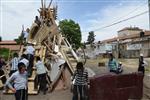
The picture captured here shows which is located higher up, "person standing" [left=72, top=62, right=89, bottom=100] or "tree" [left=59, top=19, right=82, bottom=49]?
"tree" [left=59, top=19, right=82, bottom=49]

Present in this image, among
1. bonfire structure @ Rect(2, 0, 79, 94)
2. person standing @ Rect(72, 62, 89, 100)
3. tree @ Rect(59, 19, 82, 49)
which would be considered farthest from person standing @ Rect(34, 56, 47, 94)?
tree @ Rect(59, 19, 82, 49)

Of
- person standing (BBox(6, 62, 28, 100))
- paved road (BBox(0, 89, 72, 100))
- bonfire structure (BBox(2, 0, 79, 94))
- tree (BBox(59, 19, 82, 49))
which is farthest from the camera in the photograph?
tree (BBox(59, 19, 82, 49))

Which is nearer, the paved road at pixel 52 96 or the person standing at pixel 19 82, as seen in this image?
the person standing at pixel 19 82

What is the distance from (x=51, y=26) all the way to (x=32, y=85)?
5.67 metres

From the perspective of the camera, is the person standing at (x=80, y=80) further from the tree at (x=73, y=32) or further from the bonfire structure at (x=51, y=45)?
the tree at (x=73, y=32)

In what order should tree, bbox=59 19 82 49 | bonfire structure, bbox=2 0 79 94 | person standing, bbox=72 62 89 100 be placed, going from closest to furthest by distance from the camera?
person standing, bbox=72 62 89 100
bonfire structure, bbox=2 0 79 94
tree, bbox=59 19 82 49

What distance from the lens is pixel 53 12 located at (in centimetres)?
2392

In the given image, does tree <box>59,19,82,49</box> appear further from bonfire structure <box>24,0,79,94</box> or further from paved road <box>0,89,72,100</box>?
paved road <box>0,89,72,100</box>

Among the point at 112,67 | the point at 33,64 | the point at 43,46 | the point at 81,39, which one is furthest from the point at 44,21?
the point at 81,39

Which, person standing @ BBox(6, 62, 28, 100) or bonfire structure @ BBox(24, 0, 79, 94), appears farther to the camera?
bonfire structure @ BBox(24, 0, 79, 94)

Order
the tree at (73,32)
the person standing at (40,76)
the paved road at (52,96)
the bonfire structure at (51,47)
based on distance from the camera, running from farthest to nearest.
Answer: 1. the tree at (73,32)
2. the bonfire structure at (51,47)
3. the person standing at (40,76)
4. the paved road at (52,96)

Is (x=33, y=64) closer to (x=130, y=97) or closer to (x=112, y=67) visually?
(x=112, y=67)

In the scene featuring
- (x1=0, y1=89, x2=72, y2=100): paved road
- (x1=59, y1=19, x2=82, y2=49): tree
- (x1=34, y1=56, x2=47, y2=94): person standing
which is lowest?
(x1=0, y1=89, x2=72, y2=100): paved road

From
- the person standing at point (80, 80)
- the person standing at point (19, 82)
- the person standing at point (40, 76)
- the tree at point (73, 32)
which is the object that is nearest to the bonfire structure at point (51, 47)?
the person standing at point (40, 76)
